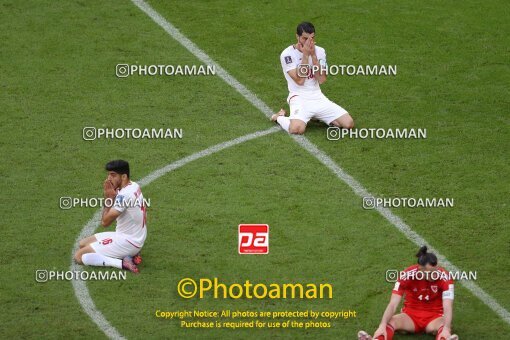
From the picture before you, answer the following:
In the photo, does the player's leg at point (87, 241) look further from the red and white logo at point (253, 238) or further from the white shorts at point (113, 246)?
the red and white logo at point (253, 238)

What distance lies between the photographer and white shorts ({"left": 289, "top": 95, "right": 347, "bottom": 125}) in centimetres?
1762

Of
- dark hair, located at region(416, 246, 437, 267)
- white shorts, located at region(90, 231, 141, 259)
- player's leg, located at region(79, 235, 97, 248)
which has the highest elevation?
player's leg, located at region(79, 235, 97, 248)

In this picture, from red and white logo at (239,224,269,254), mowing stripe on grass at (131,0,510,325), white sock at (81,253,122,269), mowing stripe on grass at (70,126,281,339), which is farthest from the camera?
red and white logo at (239,224,269,254)

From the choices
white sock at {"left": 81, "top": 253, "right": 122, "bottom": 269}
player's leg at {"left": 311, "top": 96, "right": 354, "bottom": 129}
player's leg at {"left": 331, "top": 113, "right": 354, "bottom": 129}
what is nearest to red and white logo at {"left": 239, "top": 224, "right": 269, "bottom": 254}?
white sock at {"left": 81, "top": 253, "right": 122, "bottom": 269}

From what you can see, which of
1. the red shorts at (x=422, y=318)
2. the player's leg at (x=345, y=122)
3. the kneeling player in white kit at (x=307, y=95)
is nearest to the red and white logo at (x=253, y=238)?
the red shorts at (x=422, y=318)

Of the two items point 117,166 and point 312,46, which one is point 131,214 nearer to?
point 117,166

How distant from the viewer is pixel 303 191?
1644cm

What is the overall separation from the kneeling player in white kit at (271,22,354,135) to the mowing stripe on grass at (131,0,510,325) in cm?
29

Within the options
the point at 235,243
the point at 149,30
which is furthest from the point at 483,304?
the point at 149,30

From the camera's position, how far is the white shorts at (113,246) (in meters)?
14.7

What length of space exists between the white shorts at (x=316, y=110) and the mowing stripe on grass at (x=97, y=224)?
0.47 metres

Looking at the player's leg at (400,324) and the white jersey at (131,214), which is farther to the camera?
the white jersey at (131,214)

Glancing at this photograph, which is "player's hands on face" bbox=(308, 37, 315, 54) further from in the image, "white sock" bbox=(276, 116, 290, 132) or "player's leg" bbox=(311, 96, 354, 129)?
"white sock" bbox=(276, 116, 290, 132)

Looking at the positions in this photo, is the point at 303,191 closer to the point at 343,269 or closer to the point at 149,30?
the point at 343,269
